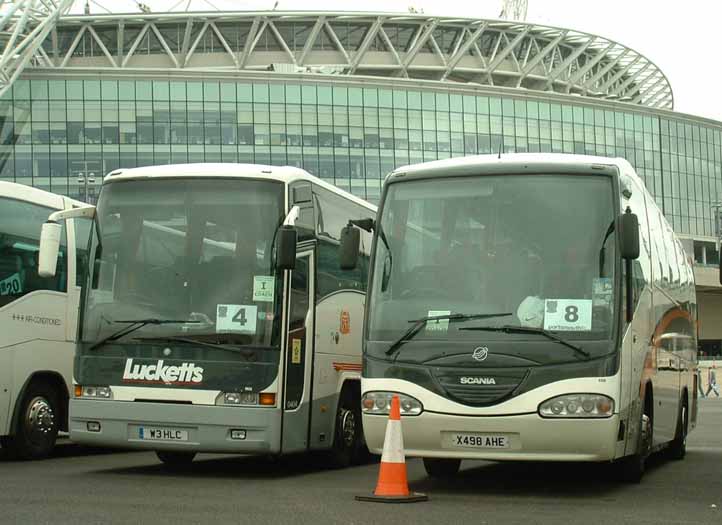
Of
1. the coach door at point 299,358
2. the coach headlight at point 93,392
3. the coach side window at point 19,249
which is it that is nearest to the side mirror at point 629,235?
the coach door at point 299,358

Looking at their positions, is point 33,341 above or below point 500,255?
below

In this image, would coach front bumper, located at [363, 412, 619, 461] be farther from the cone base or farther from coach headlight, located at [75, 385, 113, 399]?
coach headlight, located at [75, 385, 113, 399]

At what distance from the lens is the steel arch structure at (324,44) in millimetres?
77562

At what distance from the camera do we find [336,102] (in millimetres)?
71938

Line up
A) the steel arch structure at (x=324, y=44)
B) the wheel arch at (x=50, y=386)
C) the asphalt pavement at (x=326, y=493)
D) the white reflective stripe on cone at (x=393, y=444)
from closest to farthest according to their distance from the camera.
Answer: the asphalt pavement at (x=326, y=493) < the white reflective stripe on cone at (x=393, y=444) < the wheel arch at (x=50, y=386) < the steel arch structure at (x=324, y=44)

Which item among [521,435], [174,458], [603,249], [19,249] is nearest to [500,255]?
[603,249]

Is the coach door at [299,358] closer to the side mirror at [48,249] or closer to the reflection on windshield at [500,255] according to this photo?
the reflection on windshield at [500,255]

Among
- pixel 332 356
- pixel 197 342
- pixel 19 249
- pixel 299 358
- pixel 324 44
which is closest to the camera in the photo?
pixel 197 342

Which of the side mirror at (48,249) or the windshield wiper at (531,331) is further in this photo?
the side mirror at (48,249)

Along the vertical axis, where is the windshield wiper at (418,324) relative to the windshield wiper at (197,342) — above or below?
above

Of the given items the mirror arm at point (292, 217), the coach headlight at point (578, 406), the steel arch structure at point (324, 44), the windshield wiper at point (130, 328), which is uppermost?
the steel arch structure at point (324, 44)

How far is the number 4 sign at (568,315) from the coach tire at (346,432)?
414 centimetres

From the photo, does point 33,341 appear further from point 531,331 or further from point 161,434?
point 531,331

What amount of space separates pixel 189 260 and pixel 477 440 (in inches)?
148
